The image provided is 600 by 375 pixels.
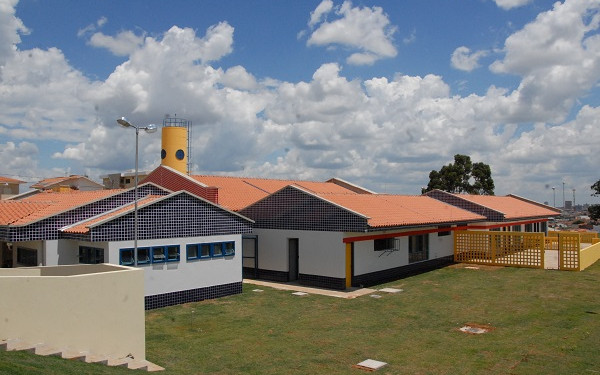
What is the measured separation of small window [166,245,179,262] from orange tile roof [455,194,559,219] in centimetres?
2187

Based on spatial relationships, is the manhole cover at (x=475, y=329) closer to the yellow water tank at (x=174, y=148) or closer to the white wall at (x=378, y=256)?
the white wall at (x=378, y=256)

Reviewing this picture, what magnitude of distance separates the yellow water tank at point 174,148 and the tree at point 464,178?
33.1 m

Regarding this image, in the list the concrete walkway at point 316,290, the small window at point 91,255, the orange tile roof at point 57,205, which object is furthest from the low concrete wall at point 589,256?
the orange tile roof at point 57,205

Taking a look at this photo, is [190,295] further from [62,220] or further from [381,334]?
[381,334]

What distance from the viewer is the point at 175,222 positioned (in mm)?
A: 17609

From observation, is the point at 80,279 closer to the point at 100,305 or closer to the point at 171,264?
the point at 100,305

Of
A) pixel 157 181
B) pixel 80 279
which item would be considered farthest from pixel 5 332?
pixel 157 181

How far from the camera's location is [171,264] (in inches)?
685

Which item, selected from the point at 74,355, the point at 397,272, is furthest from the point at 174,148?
the point at 74,355

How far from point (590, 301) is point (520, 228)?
19.7 m

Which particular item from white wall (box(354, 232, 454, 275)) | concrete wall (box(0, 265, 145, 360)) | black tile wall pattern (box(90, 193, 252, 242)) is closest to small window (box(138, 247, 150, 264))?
black tile wall pattern (box(90, 193, 252, 242))

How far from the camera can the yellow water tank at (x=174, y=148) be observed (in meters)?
36.5

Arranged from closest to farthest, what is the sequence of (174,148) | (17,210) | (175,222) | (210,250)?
(175,222), (17,210), (210,250), (174,148)

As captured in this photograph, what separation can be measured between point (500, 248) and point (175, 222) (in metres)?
19.6
